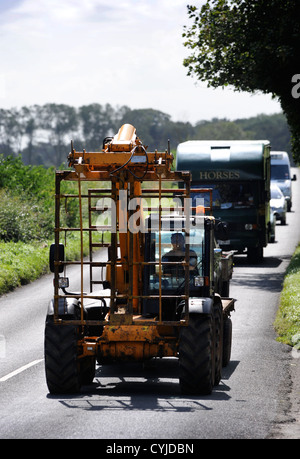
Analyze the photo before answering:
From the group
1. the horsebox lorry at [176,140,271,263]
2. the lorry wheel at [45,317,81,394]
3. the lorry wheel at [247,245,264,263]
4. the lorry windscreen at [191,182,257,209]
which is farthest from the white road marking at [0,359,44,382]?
the lorry wheel at [247,245,264,263]

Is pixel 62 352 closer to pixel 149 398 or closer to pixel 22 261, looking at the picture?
pixel 149 398

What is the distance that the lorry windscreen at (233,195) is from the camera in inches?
1136

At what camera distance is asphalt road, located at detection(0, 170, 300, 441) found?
1036cm

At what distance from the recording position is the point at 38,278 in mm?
29016

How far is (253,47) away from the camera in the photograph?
26.0 metres

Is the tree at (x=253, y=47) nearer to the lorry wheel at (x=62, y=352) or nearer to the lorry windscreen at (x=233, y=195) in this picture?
the lorry windscreen at (x=233, y=195)

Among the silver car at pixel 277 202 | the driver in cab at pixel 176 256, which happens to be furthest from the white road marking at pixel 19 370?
the silver car at pixel 277 202

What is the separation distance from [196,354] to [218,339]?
1.36 m

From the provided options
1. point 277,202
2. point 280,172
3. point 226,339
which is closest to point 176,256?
point 226,339

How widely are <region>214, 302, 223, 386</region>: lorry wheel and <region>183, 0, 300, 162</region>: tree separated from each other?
40.1ft

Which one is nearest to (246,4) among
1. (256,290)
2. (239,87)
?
(239,87)

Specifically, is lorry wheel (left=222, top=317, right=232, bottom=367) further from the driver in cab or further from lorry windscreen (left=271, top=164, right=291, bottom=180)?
lorry windscreen (left=271, top=164, right=291, bottom=180)

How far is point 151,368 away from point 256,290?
33.5ft

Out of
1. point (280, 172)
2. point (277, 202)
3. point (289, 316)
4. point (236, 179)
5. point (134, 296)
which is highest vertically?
point (280, 172)
